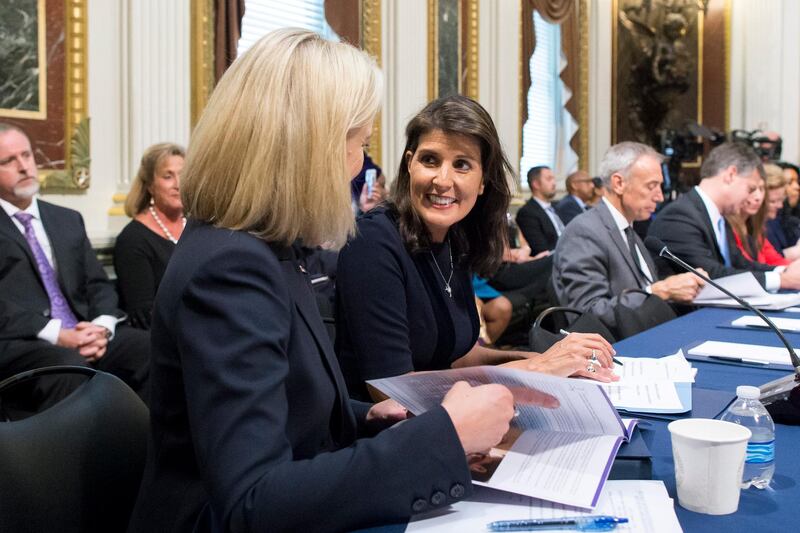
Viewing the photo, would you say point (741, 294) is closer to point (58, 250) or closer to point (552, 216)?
point (58, 250)

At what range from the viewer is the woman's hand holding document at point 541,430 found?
43.7 inches

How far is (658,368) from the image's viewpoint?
1.91 m

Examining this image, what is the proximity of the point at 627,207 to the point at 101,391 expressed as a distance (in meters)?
2.74

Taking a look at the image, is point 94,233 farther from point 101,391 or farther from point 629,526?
point 629,526

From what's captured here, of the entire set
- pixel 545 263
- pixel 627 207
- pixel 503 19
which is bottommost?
pixel 545 263

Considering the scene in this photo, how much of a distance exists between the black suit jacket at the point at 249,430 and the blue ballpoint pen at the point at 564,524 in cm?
7

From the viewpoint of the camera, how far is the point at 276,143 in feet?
3.76

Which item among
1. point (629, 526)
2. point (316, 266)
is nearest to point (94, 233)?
point (316, 266)

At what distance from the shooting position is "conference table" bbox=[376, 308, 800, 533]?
1.05 meters

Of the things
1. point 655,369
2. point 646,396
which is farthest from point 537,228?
point 646,396

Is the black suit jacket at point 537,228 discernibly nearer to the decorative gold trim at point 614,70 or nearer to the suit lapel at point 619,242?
the decorative gold trim at point 614,70

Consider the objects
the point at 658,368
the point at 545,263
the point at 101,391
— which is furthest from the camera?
the point at 545,263

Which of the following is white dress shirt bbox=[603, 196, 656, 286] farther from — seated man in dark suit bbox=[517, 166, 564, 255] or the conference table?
seated man in dark suit bbox=[517, 166, 564, 255]

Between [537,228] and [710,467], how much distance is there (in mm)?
6515
